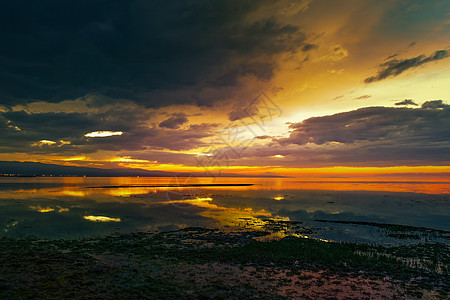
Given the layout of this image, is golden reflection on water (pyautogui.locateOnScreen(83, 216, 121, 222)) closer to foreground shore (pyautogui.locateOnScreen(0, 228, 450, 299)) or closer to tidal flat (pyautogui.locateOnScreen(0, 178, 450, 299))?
tidal flat (pyautogui.locateOnScreen(0, 178, 450, 299))

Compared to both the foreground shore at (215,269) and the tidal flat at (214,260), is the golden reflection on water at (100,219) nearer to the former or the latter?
the tidal flat at (214,260)

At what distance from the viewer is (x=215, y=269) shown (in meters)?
17.9

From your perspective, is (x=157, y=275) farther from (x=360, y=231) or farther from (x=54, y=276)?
(x=360, y=231)

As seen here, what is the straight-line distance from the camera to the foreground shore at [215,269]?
13969 mm

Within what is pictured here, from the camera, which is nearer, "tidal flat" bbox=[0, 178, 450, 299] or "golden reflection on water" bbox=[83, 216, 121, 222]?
"tidal flat" bbox=[0, 178, 450, 299]

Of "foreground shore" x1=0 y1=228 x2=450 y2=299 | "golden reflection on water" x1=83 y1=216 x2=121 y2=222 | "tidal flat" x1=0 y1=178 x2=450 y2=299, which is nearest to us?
"foreground shore" x1=0 y1=228 x2=450 y2=299

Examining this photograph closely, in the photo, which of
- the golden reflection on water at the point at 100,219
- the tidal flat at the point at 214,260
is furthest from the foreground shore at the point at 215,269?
the golden reflection on water at the point at 100,219

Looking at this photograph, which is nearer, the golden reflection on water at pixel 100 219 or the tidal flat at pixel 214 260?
the tidal flat at pixel 214 260

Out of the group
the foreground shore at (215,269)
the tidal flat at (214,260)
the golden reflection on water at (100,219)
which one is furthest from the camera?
the golden reflection on water at (100,219)

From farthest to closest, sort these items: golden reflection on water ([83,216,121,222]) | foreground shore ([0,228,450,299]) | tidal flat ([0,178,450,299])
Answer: golden reflection on water ([83,216,121,222])
tidal flat ([0,178,450,299])
foreground shore ([0,228,450,299])

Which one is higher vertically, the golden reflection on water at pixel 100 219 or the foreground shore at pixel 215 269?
the foreground shore at pixel 215 269

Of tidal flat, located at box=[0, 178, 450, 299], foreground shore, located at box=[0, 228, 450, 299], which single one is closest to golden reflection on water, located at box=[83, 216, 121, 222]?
tidal flat, located at box=[0, 178, 450, 299]

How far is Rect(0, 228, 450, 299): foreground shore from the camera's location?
14.0m

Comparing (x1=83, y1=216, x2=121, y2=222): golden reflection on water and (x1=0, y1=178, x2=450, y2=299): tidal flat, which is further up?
(x1=0, y1=178, x2=450, y2=299): tidal flat
